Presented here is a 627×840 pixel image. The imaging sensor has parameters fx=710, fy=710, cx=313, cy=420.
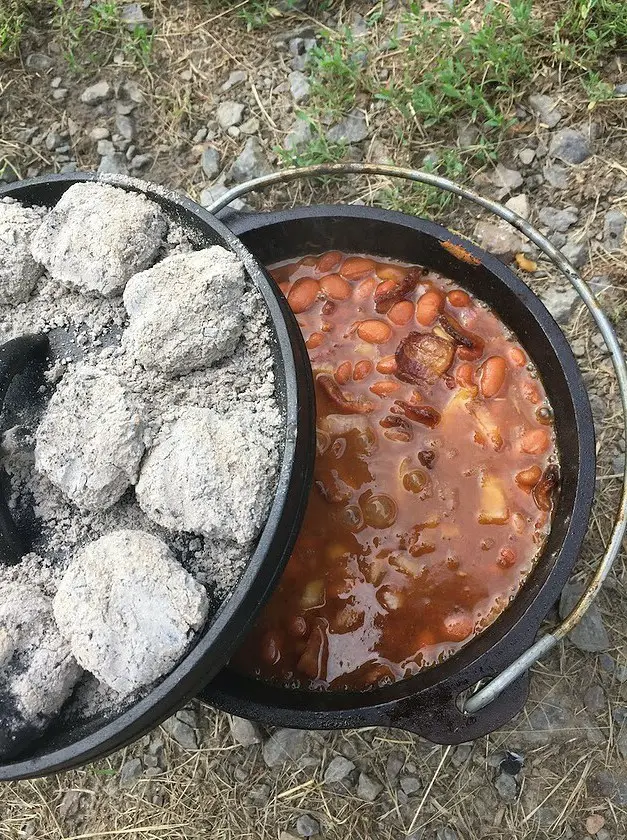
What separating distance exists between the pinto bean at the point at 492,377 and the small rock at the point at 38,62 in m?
2.48

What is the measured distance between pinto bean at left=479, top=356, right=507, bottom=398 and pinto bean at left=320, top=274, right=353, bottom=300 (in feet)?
1.60

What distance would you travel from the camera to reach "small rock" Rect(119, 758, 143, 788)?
96.3 inches

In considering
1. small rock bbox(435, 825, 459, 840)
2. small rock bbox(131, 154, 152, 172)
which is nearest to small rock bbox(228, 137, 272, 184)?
small rock bbox(131, 154, 152, 172)

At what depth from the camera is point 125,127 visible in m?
3.05

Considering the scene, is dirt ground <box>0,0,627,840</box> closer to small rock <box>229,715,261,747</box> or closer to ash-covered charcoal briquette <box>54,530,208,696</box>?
small rock <box>229,715,261,747</box>

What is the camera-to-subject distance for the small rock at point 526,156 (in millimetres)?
2680

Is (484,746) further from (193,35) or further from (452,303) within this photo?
(193,35)

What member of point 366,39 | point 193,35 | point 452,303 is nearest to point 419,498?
point 452,303

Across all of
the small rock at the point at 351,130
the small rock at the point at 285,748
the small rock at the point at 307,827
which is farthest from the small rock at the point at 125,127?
the small rock at the point at 307,827

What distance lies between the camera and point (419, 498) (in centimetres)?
197

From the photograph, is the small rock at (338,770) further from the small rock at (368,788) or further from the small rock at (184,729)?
the small rock at (184,729)

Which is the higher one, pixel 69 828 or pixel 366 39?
pixel 366 39

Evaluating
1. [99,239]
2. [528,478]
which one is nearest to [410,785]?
[528,478]

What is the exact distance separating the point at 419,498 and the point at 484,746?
94cm
